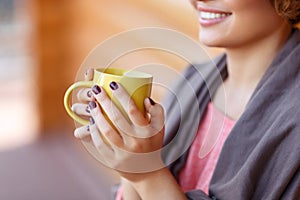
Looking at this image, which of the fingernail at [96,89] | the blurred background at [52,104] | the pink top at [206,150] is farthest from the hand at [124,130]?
the blurred background at [52,104]

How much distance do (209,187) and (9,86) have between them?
9.21ft

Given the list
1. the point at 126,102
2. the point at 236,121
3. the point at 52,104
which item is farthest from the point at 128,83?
the point at 52,104

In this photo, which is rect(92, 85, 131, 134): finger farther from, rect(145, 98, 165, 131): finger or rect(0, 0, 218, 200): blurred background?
rect(0, 0, 218, 200): blurred background

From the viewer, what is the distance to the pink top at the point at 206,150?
3.28ft

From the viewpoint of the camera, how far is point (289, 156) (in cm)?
81

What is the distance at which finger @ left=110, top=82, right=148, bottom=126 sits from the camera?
740 mm

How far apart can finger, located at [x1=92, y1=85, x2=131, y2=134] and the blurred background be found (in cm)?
137

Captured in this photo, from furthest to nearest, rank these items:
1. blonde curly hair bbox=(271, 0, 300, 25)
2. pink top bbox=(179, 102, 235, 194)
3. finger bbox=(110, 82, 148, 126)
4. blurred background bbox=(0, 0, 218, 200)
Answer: blurred background bbox=(0, 0, 218, 200) < pink top bbox=(179, 102, 235, 194) < blonde curly hair bbox=(271, 0, 300, 25) < finger bbox=(110, 82, 148, 126)

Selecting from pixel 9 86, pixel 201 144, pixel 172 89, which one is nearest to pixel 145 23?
pixel 172 89

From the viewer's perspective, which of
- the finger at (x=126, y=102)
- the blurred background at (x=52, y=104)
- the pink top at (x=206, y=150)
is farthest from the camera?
the blurred background at (x=52, y=104)

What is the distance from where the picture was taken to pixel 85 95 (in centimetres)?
80


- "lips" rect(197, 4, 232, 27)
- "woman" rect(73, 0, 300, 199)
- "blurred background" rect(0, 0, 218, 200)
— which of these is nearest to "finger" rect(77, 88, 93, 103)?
"woman" rect(73, 0, 300, 199)

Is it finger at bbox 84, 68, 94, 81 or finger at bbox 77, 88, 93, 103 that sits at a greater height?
finger at bbox 84, 68, 94, 81

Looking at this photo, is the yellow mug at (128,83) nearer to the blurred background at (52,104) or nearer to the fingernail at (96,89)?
the fingernail at (96,89)
